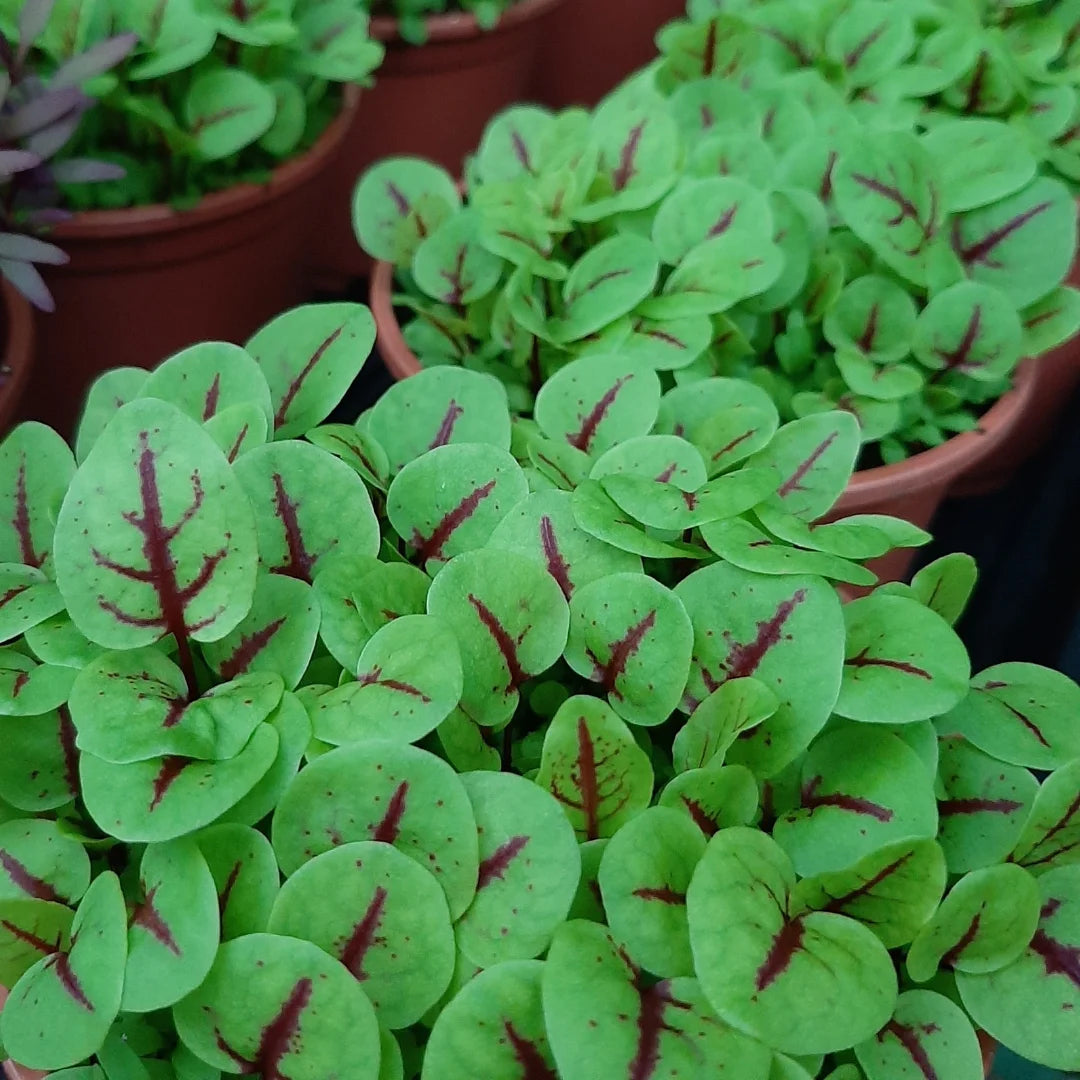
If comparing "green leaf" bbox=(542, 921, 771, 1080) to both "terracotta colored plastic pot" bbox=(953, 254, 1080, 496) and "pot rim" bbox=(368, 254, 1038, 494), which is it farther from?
"terracotta colored plastic pot" bbox=(953, 254, 1080, 496)

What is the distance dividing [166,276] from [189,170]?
0.11 m

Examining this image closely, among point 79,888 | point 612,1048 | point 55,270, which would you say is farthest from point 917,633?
point 55,270

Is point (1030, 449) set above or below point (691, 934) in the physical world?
below

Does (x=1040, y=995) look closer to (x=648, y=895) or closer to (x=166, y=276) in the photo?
(x=648, y=895)

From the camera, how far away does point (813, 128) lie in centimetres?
86

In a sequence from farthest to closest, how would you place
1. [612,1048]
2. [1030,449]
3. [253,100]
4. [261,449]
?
[1030,449] < [253,100] < [261,449] < [612,1048]

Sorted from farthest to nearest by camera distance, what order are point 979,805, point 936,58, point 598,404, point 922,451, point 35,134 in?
point 936,58 < point 922,451 < point 35,134 < point 598,404 < point 979,805

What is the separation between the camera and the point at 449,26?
115 cm

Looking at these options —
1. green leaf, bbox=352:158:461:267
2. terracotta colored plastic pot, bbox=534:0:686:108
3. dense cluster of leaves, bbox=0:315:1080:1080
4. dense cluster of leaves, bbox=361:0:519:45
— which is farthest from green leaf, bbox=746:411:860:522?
terracotta colored plastic pot, bbox=534:0:686:108

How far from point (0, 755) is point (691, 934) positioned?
11.3 inches

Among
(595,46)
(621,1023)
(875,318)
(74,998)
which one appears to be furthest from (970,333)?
(595,46)

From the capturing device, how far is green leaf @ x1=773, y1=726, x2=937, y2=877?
17.2 inches

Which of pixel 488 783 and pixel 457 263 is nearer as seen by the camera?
pixel 488 783

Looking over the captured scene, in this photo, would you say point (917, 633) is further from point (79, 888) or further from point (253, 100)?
point (253, 100)
